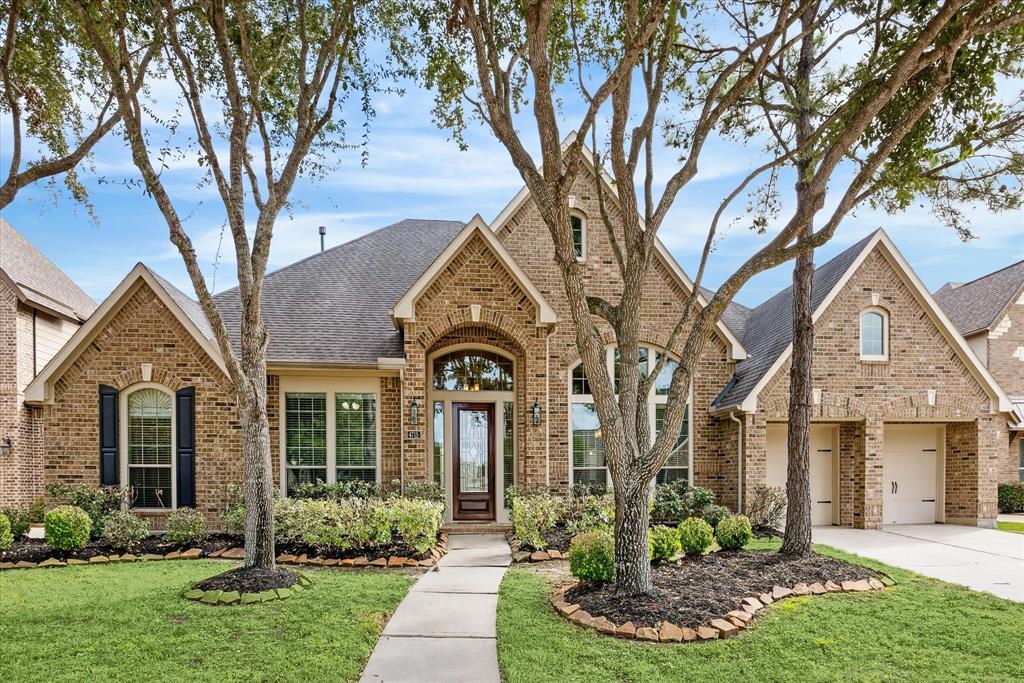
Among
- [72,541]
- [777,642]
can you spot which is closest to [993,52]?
[777,642]

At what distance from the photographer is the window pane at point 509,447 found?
514 inches

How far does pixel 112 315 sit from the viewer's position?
11758mm

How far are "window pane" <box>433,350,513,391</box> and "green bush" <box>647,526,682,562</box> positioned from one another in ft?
16.8

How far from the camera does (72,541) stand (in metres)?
9.91

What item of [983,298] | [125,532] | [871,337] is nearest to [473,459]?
[125,532]

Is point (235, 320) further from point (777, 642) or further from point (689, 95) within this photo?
point (777, 642)

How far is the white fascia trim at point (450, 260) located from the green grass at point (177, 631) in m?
4.91

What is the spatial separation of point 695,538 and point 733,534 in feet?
2.94

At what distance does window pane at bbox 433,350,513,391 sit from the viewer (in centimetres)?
1309

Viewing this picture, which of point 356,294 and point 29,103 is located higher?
point 29,103

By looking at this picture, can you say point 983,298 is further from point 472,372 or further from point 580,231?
point 472,372

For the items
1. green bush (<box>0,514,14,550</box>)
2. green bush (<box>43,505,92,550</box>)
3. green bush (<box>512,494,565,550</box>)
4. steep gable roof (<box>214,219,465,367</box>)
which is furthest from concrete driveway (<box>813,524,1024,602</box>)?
green bush (<box>0,514,14,550</box>)

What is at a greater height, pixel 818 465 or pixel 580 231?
pixel 580 231

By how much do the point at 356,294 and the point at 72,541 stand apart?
6.89 meters
